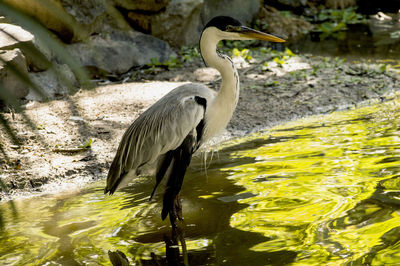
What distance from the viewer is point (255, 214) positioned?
3627 millimetres

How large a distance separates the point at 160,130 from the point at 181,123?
177mm

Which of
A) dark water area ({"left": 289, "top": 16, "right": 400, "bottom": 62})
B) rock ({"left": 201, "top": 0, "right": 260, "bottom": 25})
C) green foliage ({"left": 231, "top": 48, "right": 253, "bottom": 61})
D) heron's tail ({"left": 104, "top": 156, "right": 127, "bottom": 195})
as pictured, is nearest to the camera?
heron's tail ({"left": 104, "top": 156, "right": 127, "bottom": 195})

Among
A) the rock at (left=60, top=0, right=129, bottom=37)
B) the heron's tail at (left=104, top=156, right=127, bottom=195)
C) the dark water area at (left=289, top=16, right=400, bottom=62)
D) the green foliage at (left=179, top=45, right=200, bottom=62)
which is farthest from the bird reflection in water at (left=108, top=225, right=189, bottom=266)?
the dark water area at (left=289, top=16, right=400, bottom=62)

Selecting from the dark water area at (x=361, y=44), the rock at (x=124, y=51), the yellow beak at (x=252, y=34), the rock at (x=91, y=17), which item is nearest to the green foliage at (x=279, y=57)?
the dark water area at (x=361, y=44)

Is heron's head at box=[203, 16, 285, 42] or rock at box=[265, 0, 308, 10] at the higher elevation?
rock at box=[265, 0, 308, 10]

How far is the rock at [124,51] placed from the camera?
26.1 ft

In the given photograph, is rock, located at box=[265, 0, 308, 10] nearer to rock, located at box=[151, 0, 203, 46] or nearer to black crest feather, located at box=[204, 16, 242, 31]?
rock, located at box=[151, 0, 203, 46]

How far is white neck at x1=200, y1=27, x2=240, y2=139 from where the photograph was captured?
3.80 m

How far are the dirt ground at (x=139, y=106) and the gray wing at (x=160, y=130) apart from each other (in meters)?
0.79

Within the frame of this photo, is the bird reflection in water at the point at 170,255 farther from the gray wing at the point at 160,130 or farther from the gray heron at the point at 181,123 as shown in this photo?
the gray wing at the point at 160,130

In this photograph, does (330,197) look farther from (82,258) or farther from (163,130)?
(82,258)

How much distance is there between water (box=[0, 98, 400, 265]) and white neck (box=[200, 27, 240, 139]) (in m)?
0.67

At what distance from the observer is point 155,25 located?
939cm

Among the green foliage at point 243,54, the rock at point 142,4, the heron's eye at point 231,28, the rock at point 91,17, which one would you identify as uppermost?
the rock at point 142,4
